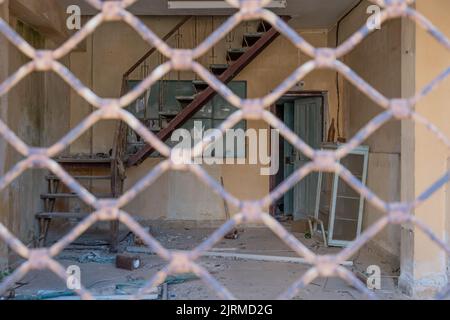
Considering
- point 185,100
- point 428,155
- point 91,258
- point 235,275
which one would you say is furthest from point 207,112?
point 428,155

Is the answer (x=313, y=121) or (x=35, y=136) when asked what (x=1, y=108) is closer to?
(x=35, y=136)

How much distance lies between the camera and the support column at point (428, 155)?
3.61 meters

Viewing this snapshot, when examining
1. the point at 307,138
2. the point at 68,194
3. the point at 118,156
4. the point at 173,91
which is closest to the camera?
the point at 68,194

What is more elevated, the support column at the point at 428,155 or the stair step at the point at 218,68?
the stair step at the point at 218,68

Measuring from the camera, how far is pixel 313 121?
736 centimetres

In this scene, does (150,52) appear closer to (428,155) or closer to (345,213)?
(345,213)

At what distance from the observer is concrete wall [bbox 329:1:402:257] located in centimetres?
485

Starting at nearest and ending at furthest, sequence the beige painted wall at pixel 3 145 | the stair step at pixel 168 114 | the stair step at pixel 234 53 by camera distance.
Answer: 1. the beige painted wall at pixel 3 145
2. the stair step at pixel 168 114
3. the stair step at pixel 234 53

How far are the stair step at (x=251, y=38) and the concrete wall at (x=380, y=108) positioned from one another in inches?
52.0

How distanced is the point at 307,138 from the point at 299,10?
215cm

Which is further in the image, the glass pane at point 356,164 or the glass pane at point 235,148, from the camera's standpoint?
the glass pane at point 235,148

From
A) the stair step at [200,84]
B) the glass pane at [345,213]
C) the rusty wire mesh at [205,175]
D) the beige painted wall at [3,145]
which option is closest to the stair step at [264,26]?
the stair step at [200,84]

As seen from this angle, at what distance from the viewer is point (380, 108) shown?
5285 mm

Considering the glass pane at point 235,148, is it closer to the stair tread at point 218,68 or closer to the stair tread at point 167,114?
the stair tread at point 218,68
